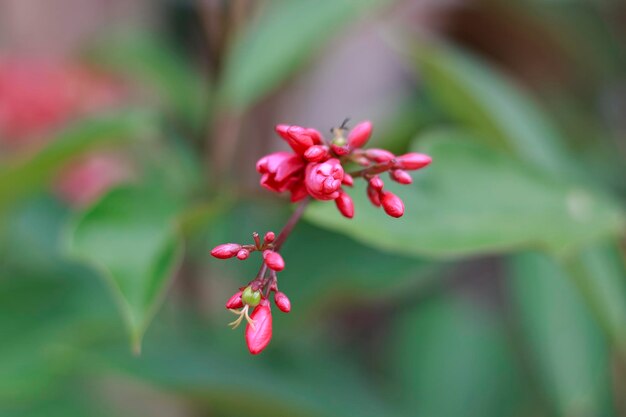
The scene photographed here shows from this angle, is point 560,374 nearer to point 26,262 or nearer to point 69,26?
point 26,262

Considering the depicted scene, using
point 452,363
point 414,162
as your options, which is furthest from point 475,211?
point 452,363

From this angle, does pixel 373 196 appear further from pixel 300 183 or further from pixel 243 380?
pixel 243 380

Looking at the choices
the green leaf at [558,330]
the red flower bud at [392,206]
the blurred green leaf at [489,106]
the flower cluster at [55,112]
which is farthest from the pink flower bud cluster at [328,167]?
the flower cluster at [55,112]

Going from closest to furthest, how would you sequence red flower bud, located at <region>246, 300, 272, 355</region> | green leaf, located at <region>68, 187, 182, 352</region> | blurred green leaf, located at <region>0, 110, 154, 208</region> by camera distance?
red flower bud, located at <region>246, 300, 272, 355</region>
green leaf, located at <region>68, 187, 182, 352</region>
blurred green leaf, located at <region>0, 110, 154, 208</region>

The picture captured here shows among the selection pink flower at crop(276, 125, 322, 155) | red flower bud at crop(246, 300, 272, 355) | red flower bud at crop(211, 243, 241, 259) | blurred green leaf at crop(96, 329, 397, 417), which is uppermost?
pink flower at crop(276, 125, 322, 155)

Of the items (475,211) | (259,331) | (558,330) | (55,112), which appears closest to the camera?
(259,331)

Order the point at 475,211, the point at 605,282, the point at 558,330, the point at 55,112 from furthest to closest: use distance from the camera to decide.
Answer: the point at 55,112, the point at 558,330, the point at 605,282, the point at 475,211

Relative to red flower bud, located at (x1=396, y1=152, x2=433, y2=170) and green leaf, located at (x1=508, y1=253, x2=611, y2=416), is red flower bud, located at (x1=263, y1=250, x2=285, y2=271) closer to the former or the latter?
red flower bud, located at (x1=396, y1=152, x2=433, y2=170)

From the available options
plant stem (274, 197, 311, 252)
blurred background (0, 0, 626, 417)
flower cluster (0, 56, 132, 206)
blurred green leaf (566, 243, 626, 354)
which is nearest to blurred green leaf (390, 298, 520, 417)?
blurred background (0, 0, 626, 417)
